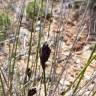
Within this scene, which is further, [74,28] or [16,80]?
[74,28]

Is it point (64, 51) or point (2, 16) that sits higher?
point (2, 16)

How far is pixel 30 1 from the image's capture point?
2988mm

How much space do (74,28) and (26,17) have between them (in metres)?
0.41

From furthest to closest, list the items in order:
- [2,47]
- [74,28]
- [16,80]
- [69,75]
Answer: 1. [74,28]
2. [2,47]
3. [69,75]
4. [16,80]

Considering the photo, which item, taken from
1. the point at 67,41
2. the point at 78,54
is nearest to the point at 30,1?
the point at 67,41

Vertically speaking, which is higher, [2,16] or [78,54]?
[2,16]

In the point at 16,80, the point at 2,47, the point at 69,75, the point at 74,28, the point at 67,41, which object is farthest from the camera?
the point at 74,28

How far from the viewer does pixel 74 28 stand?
2846 millimetres

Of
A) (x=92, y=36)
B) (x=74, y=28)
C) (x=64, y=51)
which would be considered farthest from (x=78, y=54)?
(x=74, y=28)

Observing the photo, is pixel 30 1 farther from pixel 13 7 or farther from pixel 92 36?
pixel 92 36

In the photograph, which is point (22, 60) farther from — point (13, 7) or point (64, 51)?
point (13, 7)

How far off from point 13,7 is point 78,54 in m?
0.65

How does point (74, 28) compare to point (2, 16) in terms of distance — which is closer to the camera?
point (2, 16)

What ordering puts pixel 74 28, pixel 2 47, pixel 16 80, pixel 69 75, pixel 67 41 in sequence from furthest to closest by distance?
1. pixel 74 28
2. pixel 67 41
3. pixel 2 47
4. pixel 69 75
5. pixel 16 80
